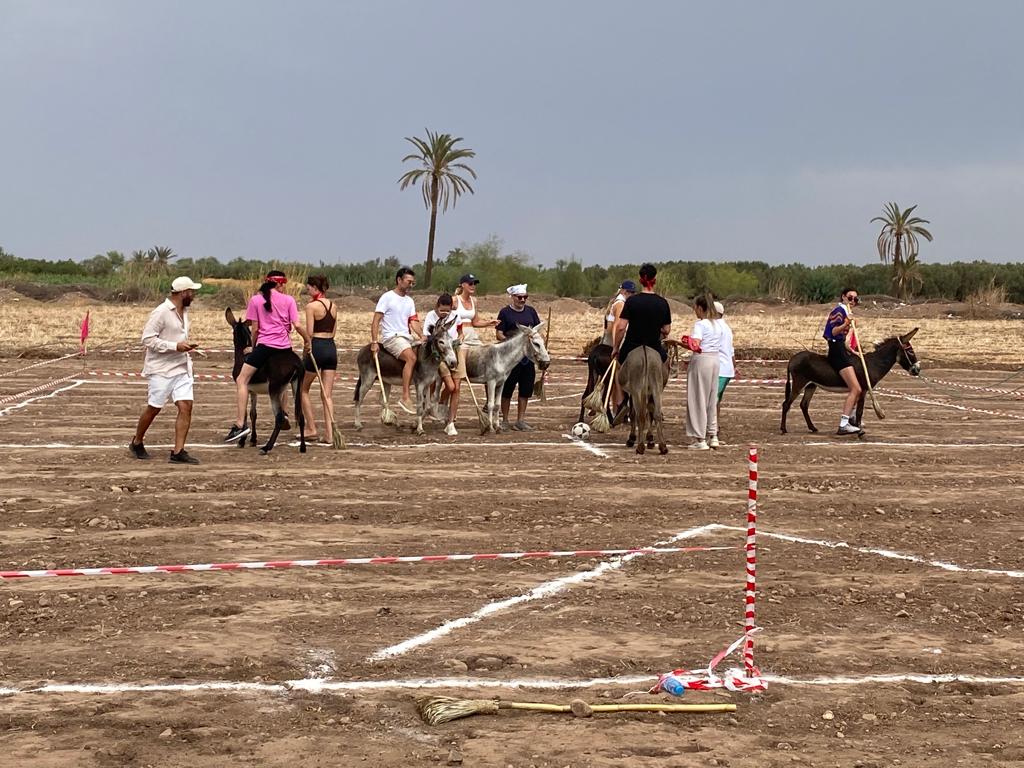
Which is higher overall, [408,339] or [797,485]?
[408,339]

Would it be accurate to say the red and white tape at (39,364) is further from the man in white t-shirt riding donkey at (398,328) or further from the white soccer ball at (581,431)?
the white soccer ball at (581,431)

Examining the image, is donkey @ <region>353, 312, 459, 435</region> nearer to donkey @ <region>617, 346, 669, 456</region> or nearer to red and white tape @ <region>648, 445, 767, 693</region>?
donkey @ <region>617, 346, 669, 456</region>

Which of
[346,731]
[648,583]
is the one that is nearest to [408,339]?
[648,583]

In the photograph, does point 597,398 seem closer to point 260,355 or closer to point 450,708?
point 260,355

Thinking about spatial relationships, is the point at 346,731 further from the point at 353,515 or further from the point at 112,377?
the point at 112,377

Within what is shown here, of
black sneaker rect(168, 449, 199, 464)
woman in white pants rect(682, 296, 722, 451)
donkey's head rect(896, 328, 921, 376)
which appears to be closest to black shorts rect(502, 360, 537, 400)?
woman in white pants rect(682, 296, 722, 451)

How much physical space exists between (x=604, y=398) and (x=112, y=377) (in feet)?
44.9

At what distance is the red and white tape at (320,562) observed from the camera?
30.2 ft

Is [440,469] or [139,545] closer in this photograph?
[139,545]

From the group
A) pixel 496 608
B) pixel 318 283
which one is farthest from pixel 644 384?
pixel 496 608

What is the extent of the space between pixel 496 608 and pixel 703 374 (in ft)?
27.3

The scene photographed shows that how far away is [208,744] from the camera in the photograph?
239 inches

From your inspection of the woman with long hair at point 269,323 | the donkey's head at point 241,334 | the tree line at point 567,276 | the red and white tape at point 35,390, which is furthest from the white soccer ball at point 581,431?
the tree line at point 567,276

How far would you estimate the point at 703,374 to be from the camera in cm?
1623
